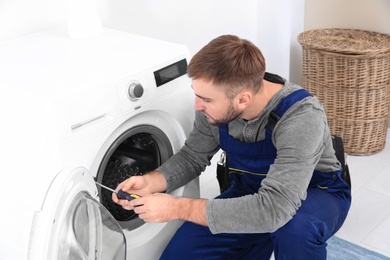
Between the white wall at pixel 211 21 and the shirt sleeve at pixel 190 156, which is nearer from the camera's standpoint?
the shirt sleeve at pixel 190 156

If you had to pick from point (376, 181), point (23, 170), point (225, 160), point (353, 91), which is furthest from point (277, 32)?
point (23, 170)

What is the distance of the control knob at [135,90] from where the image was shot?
1.73 m

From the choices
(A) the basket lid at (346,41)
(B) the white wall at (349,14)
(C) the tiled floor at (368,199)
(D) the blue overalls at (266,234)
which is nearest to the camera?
(D) the blue overalls at (266,234)

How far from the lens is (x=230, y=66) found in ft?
5.52

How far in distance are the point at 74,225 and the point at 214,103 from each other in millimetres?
524

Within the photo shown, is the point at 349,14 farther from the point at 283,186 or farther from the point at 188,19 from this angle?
the point at 283,186

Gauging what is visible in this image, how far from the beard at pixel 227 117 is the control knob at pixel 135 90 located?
210mm

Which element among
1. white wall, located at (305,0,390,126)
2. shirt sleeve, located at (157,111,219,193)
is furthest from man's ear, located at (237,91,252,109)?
white wall, located at (305,0,390,126)

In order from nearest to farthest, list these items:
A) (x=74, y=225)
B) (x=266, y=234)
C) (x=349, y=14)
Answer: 1. (x=74, y=225)
2. (x=266, y=234)
3. (x=349, y=14)

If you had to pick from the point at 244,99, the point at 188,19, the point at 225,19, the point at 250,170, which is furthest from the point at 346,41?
the point at 244,99

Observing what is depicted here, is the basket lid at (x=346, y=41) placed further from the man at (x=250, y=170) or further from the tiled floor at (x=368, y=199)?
the man at (x=250, y=170)

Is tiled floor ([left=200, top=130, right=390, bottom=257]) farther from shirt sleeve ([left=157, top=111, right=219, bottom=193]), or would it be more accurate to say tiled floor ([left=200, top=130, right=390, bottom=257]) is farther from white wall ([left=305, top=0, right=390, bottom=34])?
shirt sleeve ([left=157, top=111, right=219, bottom=193])

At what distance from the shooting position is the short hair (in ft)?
5.52

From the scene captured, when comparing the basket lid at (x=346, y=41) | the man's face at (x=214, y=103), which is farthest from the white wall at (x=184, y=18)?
the man's face at (x=214, y=103)
